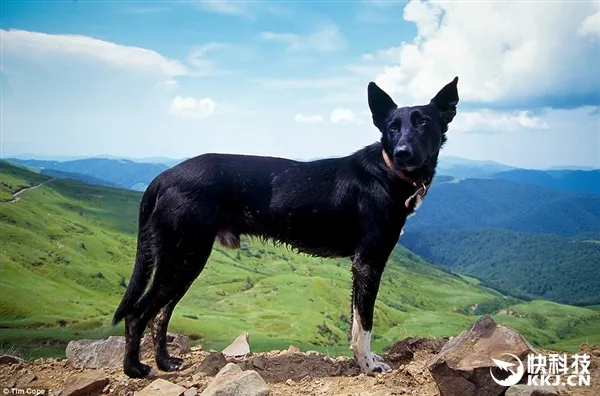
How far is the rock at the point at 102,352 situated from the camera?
9.63 metres

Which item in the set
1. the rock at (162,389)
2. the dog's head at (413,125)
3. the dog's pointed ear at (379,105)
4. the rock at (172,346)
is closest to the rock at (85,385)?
the rock at (162,389)

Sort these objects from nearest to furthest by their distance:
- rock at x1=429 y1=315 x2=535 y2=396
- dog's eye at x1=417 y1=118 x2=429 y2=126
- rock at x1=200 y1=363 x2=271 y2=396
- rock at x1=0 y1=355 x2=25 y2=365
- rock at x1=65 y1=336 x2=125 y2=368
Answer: rock at x1=429 y1=315 x2=535 y2=396 → rock at x1=200 y1=363 x2=271 y2=396 → dog's eye at x1=417 y1=118 x2=429 y2=126 → rock at x1=0 y1=355 x2=25 y2=365 → rock at x1=65 y1=336 x2=125 y2=368

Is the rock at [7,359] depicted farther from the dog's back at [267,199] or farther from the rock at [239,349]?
the dog's back at [267,199]

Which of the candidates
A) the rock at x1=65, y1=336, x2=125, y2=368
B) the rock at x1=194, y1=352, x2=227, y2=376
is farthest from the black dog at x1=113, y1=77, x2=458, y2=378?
the rock at x1=65, y1=336, x2=125, y2=368

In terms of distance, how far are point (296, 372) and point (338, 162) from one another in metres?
3.91

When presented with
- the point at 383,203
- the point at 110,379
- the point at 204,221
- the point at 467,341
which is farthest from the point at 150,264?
the point at 467,341

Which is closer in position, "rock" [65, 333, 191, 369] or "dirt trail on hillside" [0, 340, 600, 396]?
"dirt trail on hillside" [0, 340, 600, 396]

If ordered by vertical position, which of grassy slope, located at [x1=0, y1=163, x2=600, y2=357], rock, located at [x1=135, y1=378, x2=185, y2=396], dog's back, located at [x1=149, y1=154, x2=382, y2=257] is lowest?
grassy slope, located at [x1=0, y1=163, x2=600, y2=357]

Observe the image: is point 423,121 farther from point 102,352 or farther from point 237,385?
point 102,352

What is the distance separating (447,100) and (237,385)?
5.74 meters

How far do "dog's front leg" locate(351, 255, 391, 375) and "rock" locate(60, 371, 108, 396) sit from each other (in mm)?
4218

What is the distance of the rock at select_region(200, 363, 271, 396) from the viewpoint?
265 inches

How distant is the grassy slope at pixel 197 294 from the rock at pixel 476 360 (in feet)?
177

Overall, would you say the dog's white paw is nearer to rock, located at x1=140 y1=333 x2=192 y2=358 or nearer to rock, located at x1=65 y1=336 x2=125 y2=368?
rock, located at x1=140 y1=333 x2=192 y2=358
